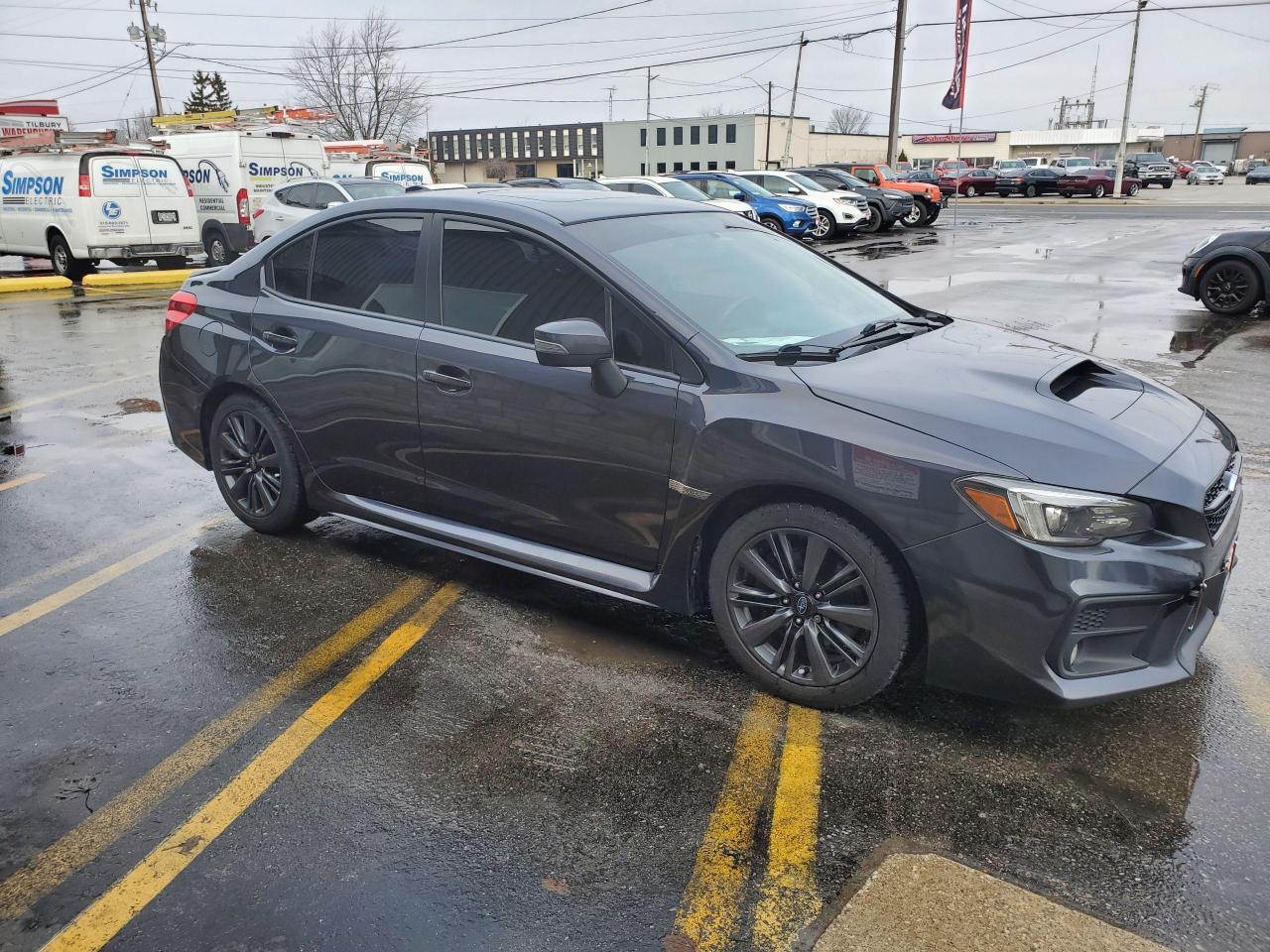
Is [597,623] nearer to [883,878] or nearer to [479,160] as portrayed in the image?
[883,878]

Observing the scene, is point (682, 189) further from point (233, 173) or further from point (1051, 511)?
point (1051, 511)

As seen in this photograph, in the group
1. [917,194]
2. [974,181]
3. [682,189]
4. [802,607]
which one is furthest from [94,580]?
[974,181]

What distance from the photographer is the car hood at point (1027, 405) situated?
288 cm

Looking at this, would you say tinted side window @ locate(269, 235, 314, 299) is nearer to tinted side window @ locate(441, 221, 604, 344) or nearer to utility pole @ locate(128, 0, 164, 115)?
tinted side window @ locate(441, 221, 604, 344)

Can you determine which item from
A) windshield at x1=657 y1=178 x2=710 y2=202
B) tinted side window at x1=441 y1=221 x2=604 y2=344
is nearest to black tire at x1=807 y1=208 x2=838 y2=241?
windshield at x1=657 y1=178 x2=710 y2=202

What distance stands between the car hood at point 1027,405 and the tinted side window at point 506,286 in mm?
942

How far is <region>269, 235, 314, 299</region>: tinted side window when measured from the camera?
4621 mm

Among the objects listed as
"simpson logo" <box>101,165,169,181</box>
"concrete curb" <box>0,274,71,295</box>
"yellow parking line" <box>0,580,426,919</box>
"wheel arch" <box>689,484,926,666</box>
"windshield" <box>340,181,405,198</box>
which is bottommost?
"yellow parking line" <box>0,580,426,919</box>

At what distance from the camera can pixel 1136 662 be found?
294cm

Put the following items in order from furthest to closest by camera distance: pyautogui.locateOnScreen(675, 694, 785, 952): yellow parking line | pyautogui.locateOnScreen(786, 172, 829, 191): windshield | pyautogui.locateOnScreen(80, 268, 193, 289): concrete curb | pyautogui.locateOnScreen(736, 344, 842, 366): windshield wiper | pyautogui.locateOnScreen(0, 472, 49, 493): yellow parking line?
pyautogui.locateOnScreen(786, 172, 829, 191): windshield → pyautogui.locateOnScreen(80, 268, 193, 289): concrete curb → pyautogui.locateOnScreen(0, 472, 49, 493): yellow parking line → pyautogui.locateOnScreen(736, 344, 842, 366): windshield wiper → pyautogui.locateOnScreen(675, 694, 785, 952): yellow parking line

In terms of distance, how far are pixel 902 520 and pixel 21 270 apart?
2001 centimetres

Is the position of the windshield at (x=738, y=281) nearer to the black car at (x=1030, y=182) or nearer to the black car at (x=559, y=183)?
the black car at (x=559, y=183)

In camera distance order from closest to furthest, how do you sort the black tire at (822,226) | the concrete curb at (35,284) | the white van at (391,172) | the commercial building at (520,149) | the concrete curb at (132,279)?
the concrete curb at (35,284), the concrete curb at (132,279), the white van at (391,172), the black tire at (822,226), the commercial building at (520,149)

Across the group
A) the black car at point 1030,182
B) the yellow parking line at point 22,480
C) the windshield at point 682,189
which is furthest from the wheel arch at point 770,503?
the black car at point 1030,182
